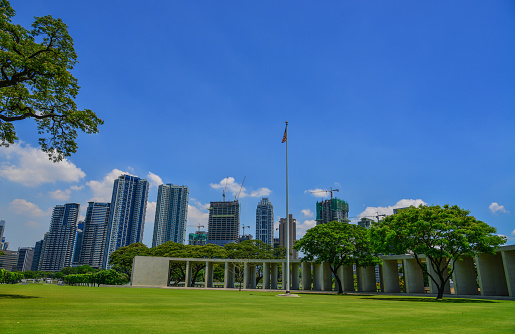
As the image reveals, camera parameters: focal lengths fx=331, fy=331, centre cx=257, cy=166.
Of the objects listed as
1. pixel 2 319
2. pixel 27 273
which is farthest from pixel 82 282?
pixel 27 273

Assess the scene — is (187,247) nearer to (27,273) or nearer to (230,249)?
(230,249)

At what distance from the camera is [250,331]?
29.6 ft

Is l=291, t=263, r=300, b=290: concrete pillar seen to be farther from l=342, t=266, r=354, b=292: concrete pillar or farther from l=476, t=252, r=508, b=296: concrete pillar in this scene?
l=476, t=252, r=508, b=296: concrete pillar

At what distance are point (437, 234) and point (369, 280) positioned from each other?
29.5 metres

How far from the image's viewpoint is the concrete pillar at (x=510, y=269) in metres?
34.6

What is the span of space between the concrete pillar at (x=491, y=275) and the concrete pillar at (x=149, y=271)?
53.7 m

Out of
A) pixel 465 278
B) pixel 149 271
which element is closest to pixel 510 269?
pixel 465 278

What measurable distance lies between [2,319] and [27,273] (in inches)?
5745

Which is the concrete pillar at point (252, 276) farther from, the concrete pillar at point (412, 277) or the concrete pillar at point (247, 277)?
the concrete pillar at point (412, 277)

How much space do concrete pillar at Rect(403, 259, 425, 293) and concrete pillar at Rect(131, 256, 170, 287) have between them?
4477cm

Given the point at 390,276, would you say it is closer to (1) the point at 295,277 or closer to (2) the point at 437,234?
(1) the point at 295,277

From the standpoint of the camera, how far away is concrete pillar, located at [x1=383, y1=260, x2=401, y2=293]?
176 ft

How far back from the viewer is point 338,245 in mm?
43594

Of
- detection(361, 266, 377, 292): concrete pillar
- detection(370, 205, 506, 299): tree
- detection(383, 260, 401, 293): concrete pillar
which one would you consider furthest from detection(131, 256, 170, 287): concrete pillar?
detection(370, 205, 506, 299): tree
